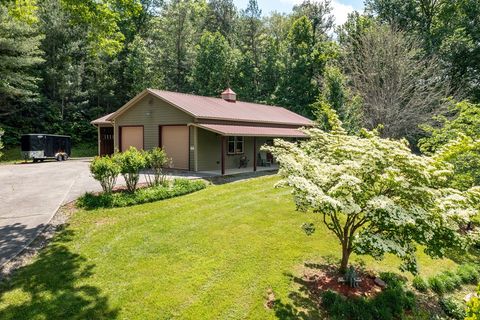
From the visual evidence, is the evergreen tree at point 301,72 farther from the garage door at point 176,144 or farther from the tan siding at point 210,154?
the garage door at point 176,144

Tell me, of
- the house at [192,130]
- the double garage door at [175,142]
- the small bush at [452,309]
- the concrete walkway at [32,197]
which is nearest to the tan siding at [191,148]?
the house at [192,130]

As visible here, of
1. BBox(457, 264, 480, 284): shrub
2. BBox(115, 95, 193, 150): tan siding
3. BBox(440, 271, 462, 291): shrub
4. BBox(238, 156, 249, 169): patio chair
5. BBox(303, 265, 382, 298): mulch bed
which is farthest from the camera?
BBox(238, 156, 249, 169): patio chair

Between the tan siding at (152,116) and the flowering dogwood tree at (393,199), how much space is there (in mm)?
12865

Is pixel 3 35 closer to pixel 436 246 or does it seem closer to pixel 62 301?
pixel 62 301

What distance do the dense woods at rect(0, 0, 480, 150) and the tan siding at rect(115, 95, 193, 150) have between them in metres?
6.68

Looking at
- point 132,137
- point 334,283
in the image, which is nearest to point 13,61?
point 132,137

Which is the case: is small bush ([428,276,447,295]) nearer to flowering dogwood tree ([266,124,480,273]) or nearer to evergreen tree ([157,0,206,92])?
flowering dogwood tree ([266,124,480,273])

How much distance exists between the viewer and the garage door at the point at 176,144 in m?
18.1

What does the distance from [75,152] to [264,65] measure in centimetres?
2394

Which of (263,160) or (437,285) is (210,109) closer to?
(263,160)

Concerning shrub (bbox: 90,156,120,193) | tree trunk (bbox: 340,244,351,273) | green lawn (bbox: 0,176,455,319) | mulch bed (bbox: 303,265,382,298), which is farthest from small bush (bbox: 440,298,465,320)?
shrub (bbox: 90,156,120,193)

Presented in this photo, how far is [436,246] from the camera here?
5359 millimetres

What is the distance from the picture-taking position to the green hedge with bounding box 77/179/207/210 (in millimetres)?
10375

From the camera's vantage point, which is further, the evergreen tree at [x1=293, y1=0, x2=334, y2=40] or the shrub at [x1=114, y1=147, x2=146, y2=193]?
the evergreen tree at [x1=293, y1=0, x2=334, y2=40]
